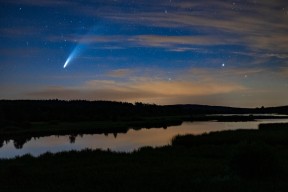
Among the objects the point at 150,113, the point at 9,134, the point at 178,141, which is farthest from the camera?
the point at 150,113

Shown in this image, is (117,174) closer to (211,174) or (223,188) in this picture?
(211,174)

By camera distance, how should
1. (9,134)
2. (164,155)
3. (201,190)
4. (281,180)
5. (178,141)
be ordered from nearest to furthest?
(201,190) < (281,180) < (164,155) < (178,141) < (9,134)

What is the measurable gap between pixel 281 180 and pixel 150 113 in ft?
582

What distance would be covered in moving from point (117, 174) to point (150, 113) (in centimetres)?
17502

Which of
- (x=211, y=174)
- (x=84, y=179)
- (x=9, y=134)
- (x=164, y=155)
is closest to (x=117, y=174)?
(x=84, y=179)

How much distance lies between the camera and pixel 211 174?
67.7 ft

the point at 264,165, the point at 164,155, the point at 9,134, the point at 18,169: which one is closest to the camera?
the point at 264,165

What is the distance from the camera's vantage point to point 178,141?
4600 centimetres

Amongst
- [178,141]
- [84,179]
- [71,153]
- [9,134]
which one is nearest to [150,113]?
[9,134]

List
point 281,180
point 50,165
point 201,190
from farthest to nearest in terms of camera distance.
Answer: point 50,165 → point 281,180 → point 201,190

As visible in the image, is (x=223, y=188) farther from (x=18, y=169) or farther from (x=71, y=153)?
(x=71, y=153)

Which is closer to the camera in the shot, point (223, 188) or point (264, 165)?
point (223, 188)

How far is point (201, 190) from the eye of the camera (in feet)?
52.3

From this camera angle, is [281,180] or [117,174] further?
[117,174]
